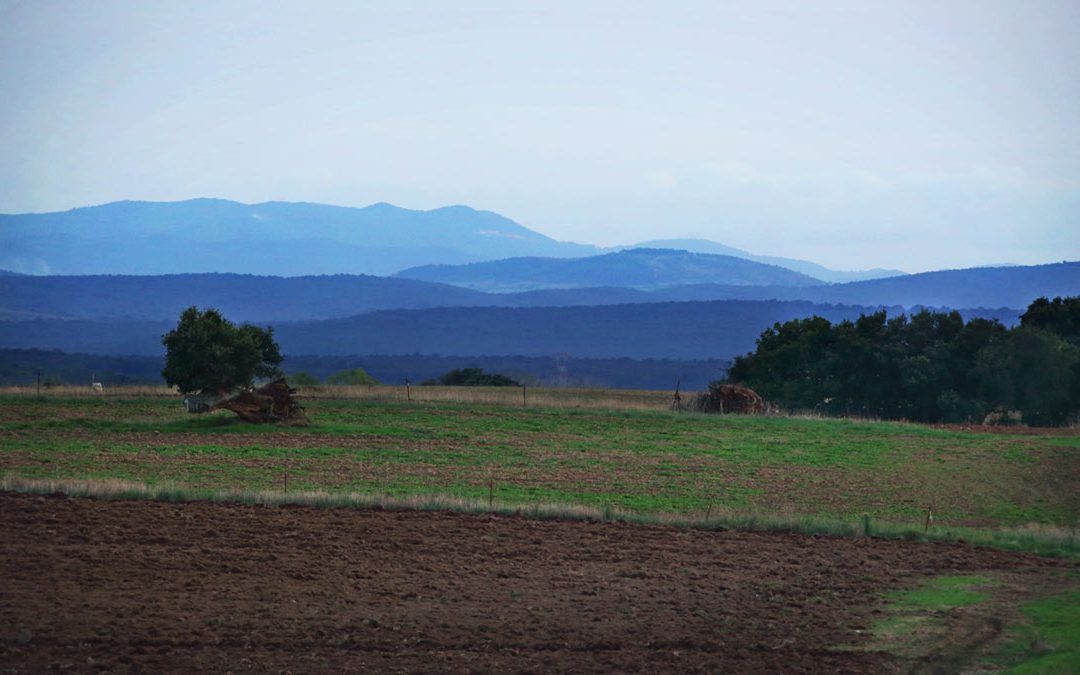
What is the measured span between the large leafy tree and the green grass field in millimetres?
1551

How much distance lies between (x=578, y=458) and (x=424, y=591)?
59.2 feet

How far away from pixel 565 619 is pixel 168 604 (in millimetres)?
5440

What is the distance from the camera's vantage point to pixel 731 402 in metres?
51.3

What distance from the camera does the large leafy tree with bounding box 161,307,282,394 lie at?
45.5 meters

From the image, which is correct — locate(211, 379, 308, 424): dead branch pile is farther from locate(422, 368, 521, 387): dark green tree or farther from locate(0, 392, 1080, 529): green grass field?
locate(422, 368, 521, 387): dark green tree

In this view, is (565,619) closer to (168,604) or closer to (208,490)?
(168,604)

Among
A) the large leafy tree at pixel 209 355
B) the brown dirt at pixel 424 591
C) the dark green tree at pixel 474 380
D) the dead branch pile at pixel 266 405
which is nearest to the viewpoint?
the brown dirt at pixel 424 591

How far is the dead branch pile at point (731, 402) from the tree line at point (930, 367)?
21.3 feet

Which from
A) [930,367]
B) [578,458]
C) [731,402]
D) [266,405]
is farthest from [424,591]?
[930,367]

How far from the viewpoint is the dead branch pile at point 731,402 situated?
168 ft

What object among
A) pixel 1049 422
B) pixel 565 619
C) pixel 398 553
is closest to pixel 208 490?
pixel 398 553

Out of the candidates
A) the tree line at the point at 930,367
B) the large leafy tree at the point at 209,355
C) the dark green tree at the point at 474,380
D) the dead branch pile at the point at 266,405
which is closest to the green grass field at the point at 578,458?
the dead branch pile at the point at 266,405

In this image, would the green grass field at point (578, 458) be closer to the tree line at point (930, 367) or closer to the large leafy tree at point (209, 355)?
the large leafy tree at point (209, 355)

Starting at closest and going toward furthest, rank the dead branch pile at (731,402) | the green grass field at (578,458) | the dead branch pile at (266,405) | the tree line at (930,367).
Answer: the green grass field at (578,458), the dead branch pile at (266,405), the dead branch pile at (731,402), the tree line at (930,367)
